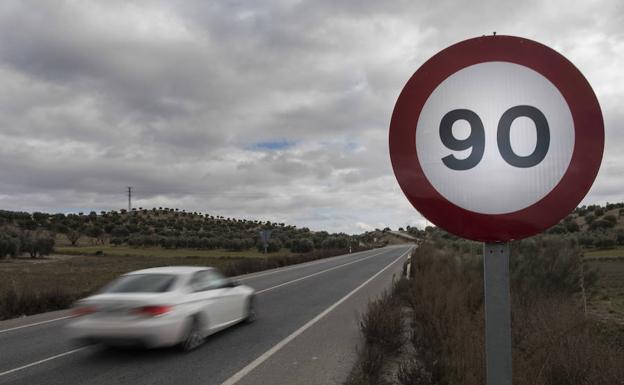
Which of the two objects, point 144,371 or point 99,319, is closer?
point 144,371

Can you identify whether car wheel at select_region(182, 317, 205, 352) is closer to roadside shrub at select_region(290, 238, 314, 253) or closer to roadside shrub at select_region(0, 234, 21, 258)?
roadside shrub at select_region(0, 234, 21, 258)

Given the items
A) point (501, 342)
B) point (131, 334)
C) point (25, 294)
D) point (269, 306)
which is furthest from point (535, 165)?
point (25, 294)

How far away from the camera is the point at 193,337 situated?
906cm

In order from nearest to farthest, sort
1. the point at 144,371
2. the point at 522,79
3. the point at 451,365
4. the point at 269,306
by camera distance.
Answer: the point at 522,79
the point at 451,365
the point at 144,371
the point at 269,306

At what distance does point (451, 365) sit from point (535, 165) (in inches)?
169

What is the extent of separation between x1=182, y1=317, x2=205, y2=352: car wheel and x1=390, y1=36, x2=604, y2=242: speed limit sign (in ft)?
26.5

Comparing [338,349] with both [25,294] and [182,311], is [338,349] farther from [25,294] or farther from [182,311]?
[25,294]

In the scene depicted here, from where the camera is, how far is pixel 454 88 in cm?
170

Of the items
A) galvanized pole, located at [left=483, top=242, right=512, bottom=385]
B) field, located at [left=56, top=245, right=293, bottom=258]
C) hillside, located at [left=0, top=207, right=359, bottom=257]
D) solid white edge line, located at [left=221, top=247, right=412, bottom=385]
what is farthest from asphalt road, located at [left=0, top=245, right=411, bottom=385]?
hillside, located at [left=0, top=207, right=359, bottom=257]

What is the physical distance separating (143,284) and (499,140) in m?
8.59

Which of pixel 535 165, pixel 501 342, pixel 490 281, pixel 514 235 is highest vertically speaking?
pixel 535 165

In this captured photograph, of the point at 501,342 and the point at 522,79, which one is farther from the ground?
the point at 522,79

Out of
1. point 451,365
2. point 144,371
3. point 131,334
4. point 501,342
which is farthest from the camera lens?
point 131,334

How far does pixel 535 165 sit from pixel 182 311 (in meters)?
8.16
